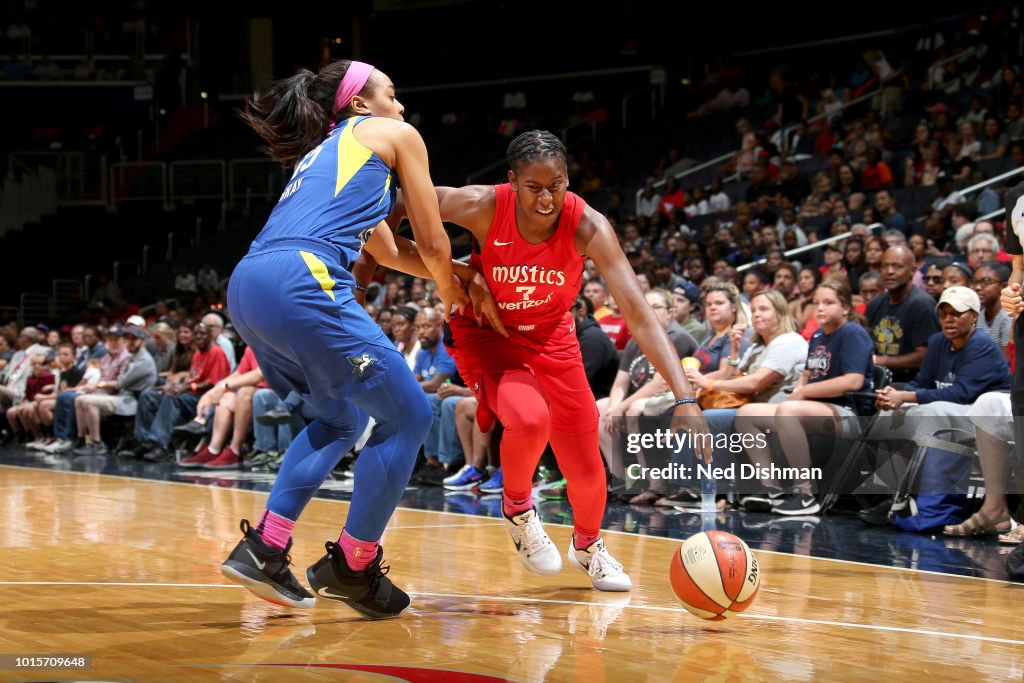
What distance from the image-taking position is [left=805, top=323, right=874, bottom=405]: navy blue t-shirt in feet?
22.1

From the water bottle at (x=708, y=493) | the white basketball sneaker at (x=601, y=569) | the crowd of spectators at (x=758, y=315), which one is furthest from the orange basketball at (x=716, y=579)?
the water bottle at (x=708, y=493)

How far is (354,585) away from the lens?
370 centimetres

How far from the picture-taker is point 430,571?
15.8ft

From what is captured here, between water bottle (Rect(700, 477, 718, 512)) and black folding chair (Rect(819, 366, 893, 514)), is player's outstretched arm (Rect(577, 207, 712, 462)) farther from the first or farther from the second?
water bottle (Rect(700, 477, 718, 512))

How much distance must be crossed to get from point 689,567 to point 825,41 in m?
17.8

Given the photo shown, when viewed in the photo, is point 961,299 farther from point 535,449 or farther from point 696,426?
point 696,426

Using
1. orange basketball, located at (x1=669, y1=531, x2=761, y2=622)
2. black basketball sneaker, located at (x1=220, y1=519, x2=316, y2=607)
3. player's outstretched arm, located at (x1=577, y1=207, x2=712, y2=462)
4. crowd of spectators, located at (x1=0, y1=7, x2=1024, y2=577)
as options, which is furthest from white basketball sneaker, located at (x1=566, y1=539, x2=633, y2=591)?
crowd of spectators, located at (x1=0, y1=7, x2=1024, y2=577)

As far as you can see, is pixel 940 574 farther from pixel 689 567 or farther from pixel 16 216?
pixel 16 216

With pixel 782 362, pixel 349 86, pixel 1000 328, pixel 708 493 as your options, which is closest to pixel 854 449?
pixel 782 362

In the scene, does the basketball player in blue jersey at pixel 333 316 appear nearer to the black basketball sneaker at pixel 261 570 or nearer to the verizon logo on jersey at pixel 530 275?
the black basketball sneaker at pixel 261 570

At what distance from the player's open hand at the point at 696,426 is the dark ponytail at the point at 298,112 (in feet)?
4.79

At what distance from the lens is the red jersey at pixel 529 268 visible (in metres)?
4.32

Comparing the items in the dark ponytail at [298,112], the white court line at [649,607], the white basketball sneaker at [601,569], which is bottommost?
the white court line at [649,607]

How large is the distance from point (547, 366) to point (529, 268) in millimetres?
385
